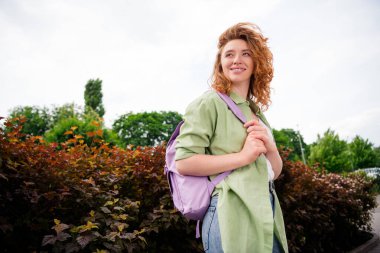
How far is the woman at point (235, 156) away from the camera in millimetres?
1239

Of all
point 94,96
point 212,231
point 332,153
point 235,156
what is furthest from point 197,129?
point 94,96

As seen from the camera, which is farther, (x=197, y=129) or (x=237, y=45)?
(x=237, y=45)

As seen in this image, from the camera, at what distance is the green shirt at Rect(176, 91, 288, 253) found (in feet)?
4.01

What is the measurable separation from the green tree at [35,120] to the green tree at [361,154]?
41395 mm

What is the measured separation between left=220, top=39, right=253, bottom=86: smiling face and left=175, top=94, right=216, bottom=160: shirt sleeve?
0.99ft

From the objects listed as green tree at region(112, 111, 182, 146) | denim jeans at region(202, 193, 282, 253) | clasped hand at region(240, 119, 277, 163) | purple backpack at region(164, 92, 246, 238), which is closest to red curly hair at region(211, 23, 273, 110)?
clasped hand at region(240, 119, 277, 163)

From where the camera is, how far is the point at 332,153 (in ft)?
97.9

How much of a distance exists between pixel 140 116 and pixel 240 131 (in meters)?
47.2

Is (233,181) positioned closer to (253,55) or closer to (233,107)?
(233,107)

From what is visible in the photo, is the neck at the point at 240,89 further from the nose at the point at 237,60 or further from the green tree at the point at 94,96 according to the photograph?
the green tree at the point at 94,96

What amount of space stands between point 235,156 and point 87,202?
149cm

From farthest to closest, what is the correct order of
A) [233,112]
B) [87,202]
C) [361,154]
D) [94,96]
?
1. [94,96]
2. [361,154]
3. [87,202]
4. [233,112]

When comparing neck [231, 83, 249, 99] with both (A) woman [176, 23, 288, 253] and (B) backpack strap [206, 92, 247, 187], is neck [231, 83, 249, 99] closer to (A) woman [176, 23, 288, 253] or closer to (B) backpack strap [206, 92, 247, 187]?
(A) woman [176, 23, 288, 253]

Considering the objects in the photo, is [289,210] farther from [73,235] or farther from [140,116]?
[140,116]
